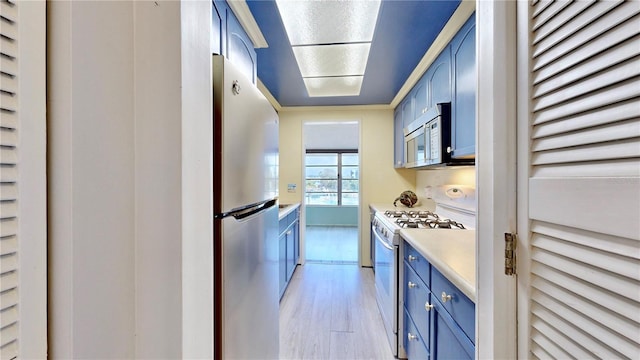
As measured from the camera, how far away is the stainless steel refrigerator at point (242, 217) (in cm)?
83

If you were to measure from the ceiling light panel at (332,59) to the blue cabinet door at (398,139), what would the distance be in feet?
3.00

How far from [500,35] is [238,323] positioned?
3.84ft

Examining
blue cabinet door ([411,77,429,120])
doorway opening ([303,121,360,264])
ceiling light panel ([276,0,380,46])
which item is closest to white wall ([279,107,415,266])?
blue cabinet door ([411,77,429,120])

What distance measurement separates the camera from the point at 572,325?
18.2 inches

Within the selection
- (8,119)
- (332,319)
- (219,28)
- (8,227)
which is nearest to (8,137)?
(8,119)

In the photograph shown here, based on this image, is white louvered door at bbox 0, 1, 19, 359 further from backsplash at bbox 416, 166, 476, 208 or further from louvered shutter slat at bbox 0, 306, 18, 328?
backsplash at bbox 416, 166, 476, 208

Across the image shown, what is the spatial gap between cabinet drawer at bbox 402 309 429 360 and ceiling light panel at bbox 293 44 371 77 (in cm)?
A: 198

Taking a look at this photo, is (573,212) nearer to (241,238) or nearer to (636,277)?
(636,277)

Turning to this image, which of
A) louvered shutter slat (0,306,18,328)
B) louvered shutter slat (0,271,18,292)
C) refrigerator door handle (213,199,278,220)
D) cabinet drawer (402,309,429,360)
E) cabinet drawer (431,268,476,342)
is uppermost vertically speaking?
refrigerator door handle (213,199,278,220)

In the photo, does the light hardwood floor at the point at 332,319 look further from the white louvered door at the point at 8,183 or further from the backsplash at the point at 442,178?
the white louvered door at the point at 8,183

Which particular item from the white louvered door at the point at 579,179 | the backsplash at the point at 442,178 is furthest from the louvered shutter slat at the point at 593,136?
the backsplash at the point at 442,178

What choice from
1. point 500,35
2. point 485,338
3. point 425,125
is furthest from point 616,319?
point 425,125

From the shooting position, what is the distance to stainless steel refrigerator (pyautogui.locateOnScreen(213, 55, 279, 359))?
828mm

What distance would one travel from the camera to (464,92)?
1.53m
